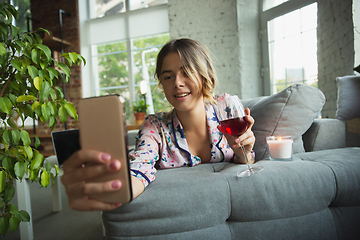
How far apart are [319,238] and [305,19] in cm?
339

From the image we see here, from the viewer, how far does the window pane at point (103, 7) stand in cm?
540

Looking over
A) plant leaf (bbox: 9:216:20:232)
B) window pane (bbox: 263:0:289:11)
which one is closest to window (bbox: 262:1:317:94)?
window pane (bbox: 263:0:289:11)

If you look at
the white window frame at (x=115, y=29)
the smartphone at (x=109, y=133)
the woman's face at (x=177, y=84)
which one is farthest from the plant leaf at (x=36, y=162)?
the white window frame at (x=115, y=29)

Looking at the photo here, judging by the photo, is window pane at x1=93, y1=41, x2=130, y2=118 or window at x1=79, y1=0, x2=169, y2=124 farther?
window pane at x1=93, y1=41, x2=130, y2=118

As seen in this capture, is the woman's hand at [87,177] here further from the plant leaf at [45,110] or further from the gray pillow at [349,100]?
the gray pillow at [349,100]

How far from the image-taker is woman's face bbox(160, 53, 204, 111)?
999 millimetres

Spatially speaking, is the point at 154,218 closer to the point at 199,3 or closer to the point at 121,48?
the point at 199,3

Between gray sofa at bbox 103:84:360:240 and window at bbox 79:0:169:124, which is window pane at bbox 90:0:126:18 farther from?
gray sofa at bbox 103:84:360:240

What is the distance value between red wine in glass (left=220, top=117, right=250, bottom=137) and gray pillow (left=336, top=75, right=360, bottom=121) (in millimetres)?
988

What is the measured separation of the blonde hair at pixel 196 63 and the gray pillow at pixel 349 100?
2.97 feet

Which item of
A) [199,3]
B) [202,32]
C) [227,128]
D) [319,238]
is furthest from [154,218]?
[199,3]

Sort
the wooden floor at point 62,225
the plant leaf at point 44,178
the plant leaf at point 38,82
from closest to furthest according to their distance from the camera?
1. the plant leaf at point 38,82
2. the plant leaf at point 44,178
3. the wooden floor at point 62,225

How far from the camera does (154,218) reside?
0.74 m

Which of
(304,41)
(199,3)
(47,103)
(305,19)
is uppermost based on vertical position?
(199,3)
